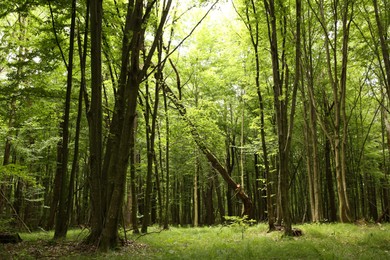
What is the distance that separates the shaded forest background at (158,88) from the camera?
7.66 metres

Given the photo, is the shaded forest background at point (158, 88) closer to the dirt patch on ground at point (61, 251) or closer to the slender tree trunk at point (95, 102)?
the slender tree trunk at point (95, 102)

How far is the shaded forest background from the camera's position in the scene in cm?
766

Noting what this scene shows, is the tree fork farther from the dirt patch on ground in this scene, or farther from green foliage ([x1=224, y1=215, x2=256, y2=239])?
the dirt patch on ground

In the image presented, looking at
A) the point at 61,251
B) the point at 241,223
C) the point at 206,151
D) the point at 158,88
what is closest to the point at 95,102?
the point at 61,251

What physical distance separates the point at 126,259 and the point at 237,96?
19.4 meters

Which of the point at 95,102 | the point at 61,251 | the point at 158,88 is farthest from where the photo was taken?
the point at 158,88

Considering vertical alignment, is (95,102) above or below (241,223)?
above

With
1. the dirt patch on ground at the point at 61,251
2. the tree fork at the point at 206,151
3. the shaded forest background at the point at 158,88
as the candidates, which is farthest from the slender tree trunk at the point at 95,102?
the tree fork at the point at 206,151

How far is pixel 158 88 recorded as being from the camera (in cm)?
1249

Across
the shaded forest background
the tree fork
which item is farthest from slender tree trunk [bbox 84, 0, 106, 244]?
the tree fork

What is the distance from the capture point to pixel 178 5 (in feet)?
42.3

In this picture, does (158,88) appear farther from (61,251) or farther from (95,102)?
(61,251)

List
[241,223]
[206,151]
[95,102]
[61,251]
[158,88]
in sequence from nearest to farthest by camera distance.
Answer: [95,102] < [61,251] < [241,223] < [158,88] < [206,151]

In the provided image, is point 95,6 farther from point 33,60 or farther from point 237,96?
point 237,96
